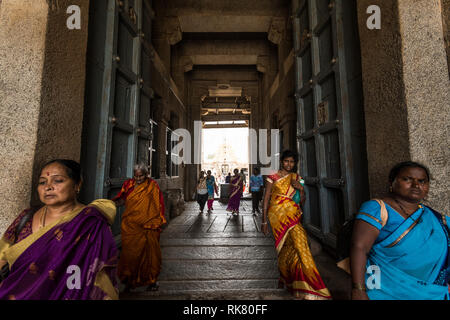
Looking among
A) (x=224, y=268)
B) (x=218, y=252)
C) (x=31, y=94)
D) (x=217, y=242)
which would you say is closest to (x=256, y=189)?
(x=217, y=242)

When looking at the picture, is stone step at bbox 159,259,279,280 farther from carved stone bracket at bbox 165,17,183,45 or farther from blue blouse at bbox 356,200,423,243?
carved stone bracket at bbox 165,17,183,45

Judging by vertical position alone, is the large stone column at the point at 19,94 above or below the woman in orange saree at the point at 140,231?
above

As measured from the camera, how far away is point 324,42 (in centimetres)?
344

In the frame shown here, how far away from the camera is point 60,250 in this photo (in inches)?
48.3

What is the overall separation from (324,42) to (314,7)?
693 mm

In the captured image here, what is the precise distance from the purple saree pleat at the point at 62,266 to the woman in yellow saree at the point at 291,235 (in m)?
1.81

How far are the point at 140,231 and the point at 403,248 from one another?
2.59 meters

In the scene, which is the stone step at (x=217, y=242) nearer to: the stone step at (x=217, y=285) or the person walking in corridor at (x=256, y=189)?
the stone step at (x=217, y=285)

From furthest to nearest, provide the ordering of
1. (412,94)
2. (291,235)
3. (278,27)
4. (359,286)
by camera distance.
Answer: (278,27), (291,235), (412,94), (359,286)

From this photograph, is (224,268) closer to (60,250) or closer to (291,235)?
(291,235)

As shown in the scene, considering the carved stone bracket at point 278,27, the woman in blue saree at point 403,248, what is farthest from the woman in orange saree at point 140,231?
the carved stone bracket at point 278,27

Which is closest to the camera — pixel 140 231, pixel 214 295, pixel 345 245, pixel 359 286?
pixel 359 286

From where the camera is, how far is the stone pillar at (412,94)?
1896 millimetres
